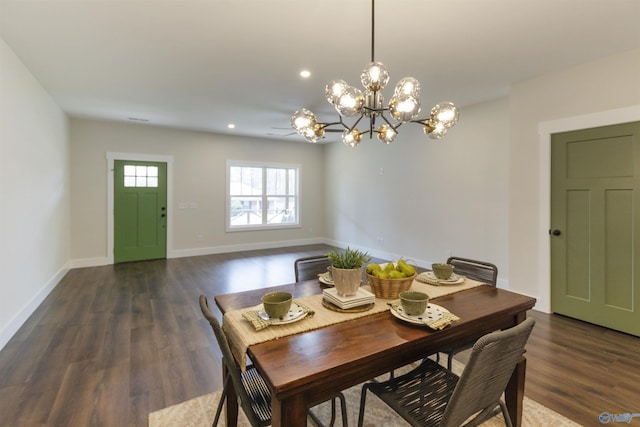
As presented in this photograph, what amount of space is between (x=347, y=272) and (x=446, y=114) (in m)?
1.28

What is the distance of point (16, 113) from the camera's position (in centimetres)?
295

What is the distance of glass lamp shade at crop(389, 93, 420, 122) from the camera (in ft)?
6.00

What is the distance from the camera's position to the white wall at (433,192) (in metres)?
4.28

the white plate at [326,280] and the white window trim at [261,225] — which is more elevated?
the white window trim at [261,225]

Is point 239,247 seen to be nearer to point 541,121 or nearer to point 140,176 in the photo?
point 140,176

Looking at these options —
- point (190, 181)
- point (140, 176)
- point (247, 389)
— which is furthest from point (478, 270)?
point (140, 176)

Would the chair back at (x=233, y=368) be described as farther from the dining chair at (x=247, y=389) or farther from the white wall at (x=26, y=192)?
the white wall at (x=26, y=192)

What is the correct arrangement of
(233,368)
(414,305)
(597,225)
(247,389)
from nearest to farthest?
(233,368) < (414,305) < (247,389) < (597,225)

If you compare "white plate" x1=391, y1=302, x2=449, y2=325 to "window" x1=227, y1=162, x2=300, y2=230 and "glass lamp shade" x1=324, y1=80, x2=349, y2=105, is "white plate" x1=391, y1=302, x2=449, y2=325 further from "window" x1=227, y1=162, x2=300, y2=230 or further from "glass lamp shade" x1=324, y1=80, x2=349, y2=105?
"window" x1=227, y1=162, x2=300, y2=230

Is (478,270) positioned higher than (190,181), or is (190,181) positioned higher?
(190,181)

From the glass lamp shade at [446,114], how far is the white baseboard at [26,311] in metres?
3.88

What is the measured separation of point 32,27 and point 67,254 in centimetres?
410

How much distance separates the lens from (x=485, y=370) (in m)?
1.08

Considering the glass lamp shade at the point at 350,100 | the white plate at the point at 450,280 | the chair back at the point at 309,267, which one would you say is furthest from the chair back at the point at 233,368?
the glass lamp shade at the point at 350,100
